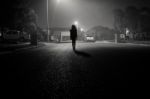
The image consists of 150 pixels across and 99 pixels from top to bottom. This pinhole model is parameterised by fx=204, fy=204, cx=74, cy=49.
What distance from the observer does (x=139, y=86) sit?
184 inches

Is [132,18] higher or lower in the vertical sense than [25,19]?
higher

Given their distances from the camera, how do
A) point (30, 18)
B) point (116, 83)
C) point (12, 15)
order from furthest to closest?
point (30, 18) → point (12, 15) → point (116, 83)

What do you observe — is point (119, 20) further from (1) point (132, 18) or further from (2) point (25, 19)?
(2) point (25, 19)

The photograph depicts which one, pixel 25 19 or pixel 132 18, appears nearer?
pixel 25 19

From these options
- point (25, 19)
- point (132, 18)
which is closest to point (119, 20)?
point (132, 18)

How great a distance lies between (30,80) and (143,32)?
70788 mm

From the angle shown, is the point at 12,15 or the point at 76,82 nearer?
the point at 76,82

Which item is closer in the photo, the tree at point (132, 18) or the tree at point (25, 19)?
the tree at point (25, 19)

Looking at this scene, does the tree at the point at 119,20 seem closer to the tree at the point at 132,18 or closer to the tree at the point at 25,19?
the tree at the point at 132,18

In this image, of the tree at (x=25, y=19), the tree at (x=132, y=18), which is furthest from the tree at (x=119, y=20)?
the tree at (x=25, y=19)

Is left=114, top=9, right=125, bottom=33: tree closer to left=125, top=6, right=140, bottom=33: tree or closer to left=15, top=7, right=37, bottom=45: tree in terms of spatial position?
left=125, top=6, right=140, bottom=33: tree

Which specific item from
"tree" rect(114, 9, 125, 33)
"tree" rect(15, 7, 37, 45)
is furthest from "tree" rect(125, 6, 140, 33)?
"tree" rect(15, 7, 37, 45)

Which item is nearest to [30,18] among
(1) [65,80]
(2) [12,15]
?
(2) [12,15]

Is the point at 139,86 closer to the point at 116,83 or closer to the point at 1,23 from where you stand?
the point at 116,83
